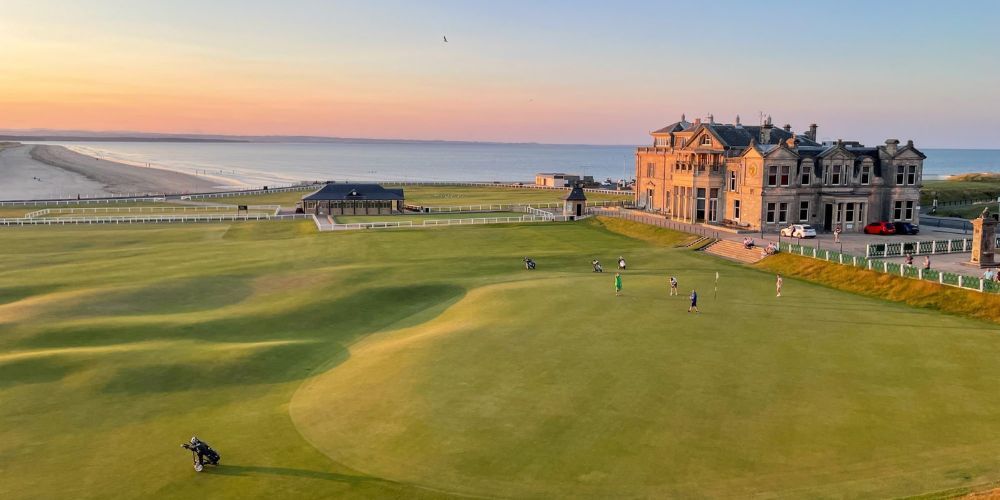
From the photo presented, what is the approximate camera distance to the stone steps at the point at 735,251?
183 ft

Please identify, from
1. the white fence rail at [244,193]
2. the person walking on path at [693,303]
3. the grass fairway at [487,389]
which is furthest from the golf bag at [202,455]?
the white fence rail at [244,193]

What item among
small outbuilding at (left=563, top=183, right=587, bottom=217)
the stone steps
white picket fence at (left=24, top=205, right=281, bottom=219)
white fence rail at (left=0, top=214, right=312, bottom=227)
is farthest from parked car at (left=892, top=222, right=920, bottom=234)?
white picket fence at (left=24, top=205, right=281, bottom=219)

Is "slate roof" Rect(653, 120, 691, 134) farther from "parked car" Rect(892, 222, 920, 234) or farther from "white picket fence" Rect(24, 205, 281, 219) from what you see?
"white picket fence" Rect(24, 205, 281, 219)

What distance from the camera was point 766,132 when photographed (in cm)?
7231

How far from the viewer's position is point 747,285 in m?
45.7

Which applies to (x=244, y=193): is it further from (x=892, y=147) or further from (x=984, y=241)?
(x=984, y=241)

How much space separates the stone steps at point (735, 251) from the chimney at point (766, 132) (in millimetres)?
16281

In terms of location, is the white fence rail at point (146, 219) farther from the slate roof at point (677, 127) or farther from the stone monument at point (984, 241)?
the stone monument at point (984, 241)

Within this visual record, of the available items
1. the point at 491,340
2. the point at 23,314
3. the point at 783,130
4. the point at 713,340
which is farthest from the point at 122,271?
the point at 783,130

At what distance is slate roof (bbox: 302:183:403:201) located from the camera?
9912cm

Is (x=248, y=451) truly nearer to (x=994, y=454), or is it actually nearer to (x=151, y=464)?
(x=151, y=464)

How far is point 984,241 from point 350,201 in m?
75.7

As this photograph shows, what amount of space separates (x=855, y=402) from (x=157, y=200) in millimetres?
125957

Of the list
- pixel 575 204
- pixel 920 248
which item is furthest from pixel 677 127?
pixel 920 248
